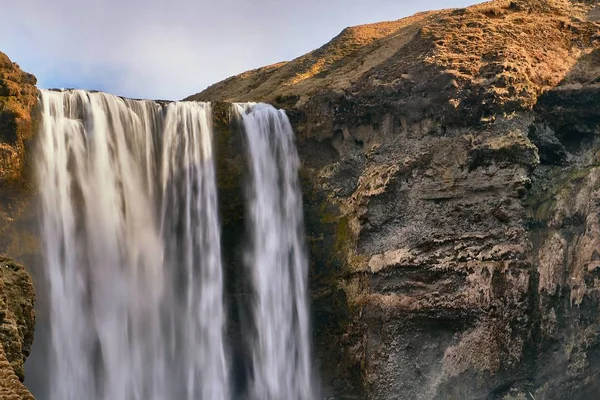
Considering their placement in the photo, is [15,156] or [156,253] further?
[156,253]

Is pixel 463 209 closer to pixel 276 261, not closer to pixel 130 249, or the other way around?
pixel 276 261

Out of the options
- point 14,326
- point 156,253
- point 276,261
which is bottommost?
point 276,261

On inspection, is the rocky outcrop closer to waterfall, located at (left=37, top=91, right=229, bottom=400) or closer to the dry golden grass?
waterfall, located at (left=37, top=91, right=229, bottom=400)

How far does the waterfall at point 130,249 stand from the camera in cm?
2159

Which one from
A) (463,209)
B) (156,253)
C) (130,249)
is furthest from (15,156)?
(463,209)

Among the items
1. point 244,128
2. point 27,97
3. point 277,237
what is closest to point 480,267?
point 277,237

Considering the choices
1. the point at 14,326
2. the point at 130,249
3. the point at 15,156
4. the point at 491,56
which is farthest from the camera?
the point at 491,56

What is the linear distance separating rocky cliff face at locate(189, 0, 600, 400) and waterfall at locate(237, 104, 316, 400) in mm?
591

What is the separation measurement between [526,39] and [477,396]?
12.5 metres

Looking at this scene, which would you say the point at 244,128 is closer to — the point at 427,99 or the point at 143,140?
the point at 143,140

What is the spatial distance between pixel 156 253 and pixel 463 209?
33.4 ft

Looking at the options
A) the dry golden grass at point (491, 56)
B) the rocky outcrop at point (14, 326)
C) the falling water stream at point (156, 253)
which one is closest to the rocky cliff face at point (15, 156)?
the falling water stream at point (156, 253)

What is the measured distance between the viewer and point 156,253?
943 inches

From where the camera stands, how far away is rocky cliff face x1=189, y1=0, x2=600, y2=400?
21.6 meters
